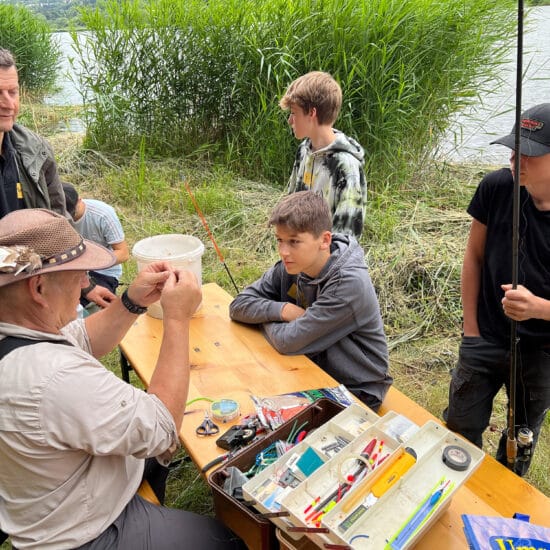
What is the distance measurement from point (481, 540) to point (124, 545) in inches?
37.1

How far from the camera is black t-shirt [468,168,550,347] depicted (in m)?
2.01

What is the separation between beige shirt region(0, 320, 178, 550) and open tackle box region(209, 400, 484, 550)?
28 cm

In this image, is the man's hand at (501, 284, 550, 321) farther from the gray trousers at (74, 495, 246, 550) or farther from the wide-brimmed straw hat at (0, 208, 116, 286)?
the wide-brimmed straw hat at (0, 208, 116, 286)

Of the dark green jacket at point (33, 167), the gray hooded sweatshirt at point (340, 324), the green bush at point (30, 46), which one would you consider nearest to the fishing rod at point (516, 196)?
the gray hooded sweatshirt at point (340, 324)

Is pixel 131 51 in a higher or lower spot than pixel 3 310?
higher

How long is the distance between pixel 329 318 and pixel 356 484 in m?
0.97

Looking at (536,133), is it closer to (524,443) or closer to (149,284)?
(524,443)

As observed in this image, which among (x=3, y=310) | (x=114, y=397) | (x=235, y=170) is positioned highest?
(x=3, y=310)

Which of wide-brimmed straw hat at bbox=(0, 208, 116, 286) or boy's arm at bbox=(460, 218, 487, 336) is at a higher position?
wide-brimmed straw hat at bbox=(0, 208, 116, 286)

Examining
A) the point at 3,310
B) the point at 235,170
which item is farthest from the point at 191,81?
the point at 3,310

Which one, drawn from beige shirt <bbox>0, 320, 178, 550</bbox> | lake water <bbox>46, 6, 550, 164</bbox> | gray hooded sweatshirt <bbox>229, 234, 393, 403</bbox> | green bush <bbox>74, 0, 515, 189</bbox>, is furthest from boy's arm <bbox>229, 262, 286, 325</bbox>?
lake water <bbox>46, 6, 550, 164</bbox>

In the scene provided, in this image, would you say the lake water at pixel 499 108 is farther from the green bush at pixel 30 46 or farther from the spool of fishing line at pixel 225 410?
the green bush at pixel 30 46

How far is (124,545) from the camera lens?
4.79ft

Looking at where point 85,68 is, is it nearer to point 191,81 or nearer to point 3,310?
point 191,81
